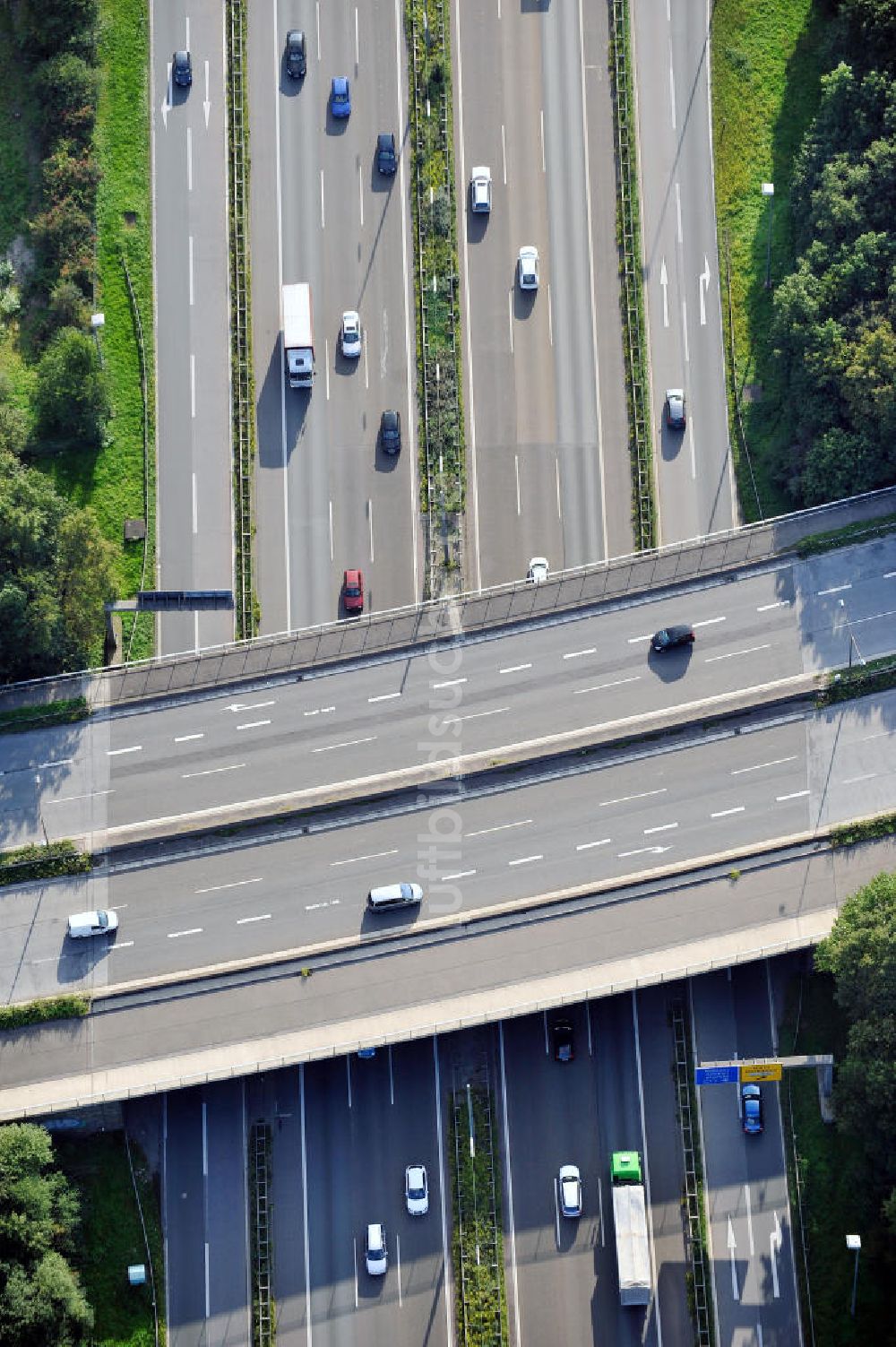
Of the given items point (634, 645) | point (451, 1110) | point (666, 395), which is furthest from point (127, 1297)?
point (666, 395)

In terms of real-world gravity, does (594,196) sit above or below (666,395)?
above

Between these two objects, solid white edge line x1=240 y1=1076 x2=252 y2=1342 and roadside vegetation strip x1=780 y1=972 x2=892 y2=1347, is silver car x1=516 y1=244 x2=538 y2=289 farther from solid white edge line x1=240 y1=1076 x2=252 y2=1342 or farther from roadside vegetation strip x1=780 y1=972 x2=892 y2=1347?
solid white edge line x1=240 y1=1076 x2=252 y2=1342

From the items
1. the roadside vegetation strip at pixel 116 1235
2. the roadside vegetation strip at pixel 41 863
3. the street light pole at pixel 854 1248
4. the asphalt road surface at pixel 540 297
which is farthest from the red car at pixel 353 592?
the street light pole at pixel 854 1248

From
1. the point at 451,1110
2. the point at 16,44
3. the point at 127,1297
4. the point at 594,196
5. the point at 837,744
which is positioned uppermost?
the point at 16,44

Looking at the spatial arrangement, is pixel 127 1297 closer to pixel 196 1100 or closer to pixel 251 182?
pixel 196 1100

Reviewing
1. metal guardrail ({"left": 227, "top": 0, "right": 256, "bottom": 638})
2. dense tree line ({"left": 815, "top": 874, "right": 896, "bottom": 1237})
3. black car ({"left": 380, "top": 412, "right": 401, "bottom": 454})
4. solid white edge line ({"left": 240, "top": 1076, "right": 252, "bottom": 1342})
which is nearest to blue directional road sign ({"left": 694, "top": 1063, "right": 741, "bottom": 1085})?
dense tree line ({"left": 815, "top": 874, "right": 896, "bottom": 1237})

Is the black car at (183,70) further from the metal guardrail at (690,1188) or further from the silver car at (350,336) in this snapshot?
the metal guardrail at (690,1188)

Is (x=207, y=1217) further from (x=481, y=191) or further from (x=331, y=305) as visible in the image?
(x=481, y=191)
